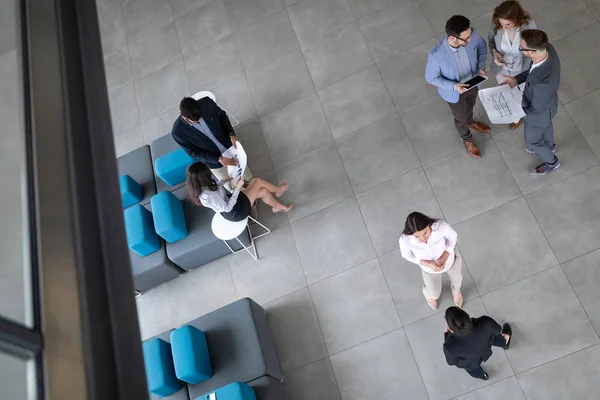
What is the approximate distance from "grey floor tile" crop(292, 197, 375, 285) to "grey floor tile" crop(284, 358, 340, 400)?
0.84m

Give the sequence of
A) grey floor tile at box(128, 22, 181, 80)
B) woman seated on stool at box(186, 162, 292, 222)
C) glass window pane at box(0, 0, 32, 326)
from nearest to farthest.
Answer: glass window pane at box(0, 0, 32, 326), woman seated on stool at box(186, 162, 292, 222), grey floor tile at box(128, 22, 181, 80)

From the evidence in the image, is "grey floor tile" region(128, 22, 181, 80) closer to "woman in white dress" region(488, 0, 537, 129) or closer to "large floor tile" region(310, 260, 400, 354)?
"large floor tile" region(310, 260, 400, 354)

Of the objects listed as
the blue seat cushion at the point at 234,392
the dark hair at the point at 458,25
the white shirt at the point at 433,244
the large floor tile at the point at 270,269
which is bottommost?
the blue seat cushion at the point at 234,392

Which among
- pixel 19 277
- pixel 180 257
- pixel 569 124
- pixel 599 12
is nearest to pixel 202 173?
pixel 180 257

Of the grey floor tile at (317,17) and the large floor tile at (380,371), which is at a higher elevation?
the grey floor tile at (317,17)

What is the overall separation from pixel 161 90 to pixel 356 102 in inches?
112

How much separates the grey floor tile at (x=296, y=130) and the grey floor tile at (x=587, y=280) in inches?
109

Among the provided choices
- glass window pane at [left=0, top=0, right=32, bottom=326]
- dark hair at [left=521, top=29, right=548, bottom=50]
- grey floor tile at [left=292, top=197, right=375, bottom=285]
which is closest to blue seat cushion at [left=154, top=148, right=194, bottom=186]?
grey floor tile at [left=292, top=197, right=375, bottom=285]

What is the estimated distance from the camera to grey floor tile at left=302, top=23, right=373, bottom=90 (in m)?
6.12

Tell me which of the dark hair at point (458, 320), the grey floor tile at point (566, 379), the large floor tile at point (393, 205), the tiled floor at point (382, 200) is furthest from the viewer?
the large floor tile at point (393, 205)

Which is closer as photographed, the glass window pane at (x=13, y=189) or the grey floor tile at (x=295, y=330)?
the glass window pane at (x=13, y=189)

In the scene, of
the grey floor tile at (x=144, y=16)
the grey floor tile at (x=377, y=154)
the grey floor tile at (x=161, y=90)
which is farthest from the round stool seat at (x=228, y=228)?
the grey floor tile at (x=144, y=16)

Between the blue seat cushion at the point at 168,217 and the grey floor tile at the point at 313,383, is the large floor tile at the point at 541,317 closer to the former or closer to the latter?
the grey floor tile at the point at 313,383

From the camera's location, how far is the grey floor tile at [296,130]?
5.82 metres
